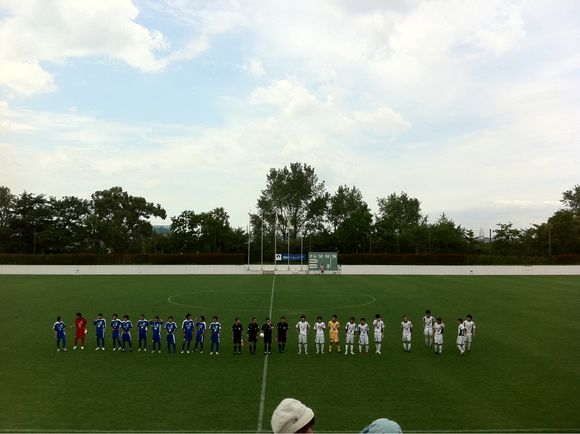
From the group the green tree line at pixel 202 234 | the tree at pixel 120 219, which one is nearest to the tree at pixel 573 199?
the green tree line at pixel 202 234

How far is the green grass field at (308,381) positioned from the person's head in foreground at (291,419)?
9.63 meters

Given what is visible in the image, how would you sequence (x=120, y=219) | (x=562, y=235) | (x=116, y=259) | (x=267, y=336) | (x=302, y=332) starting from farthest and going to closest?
1. (x=120, y=219)
2. (x=562, y=235)
3. (x=116, y=259)
4. (x=302, y=332)
5. (x=267, y=336)

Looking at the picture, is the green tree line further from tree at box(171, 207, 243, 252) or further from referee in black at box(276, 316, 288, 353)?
referee in black at box(276, 316, 288, 353)

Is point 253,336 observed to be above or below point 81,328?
below

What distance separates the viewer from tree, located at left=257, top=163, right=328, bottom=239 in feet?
325

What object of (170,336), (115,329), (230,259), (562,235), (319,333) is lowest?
(170,336)

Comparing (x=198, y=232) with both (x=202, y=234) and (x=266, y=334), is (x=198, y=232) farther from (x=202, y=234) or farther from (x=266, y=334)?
(x=266, y=334)

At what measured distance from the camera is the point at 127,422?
40.0 ft

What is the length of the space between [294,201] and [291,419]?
96680 millimetres

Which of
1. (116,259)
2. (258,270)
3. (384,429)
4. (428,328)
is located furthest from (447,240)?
(384,429)

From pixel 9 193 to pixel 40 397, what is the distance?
9886 centimetres

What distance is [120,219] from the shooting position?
89875 mm

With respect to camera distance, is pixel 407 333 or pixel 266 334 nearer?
pixel 266 334

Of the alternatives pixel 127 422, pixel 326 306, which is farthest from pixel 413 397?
pixel 326 306
